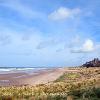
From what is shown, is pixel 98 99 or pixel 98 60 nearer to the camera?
pixel 98 99

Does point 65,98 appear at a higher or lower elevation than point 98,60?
lower

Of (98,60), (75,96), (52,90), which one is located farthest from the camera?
(98,60)

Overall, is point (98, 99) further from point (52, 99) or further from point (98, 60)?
point (98, 60)

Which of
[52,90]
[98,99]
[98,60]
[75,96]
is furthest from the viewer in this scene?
[98,60]

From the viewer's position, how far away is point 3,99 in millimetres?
16672

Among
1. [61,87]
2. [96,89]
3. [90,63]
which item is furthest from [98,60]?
[96,89]

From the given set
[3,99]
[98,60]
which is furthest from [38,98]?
[98,60]

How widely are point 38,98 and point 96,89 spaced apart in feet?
11.6

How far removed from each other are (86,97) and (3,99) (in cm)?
440

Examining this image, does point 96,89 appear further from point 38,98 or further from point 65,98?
point 38,98

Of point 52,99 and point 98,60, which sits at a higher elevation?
Result: point 98,60

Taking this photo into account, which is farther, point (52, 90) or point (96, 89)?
point (52, 90)

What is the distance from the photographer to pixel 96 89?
18672 mm

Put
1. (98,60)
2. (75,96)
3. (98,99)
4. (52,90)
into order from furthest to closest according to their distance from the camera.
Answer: (98,60) < (52,90) < (75,96) < (98,99)
